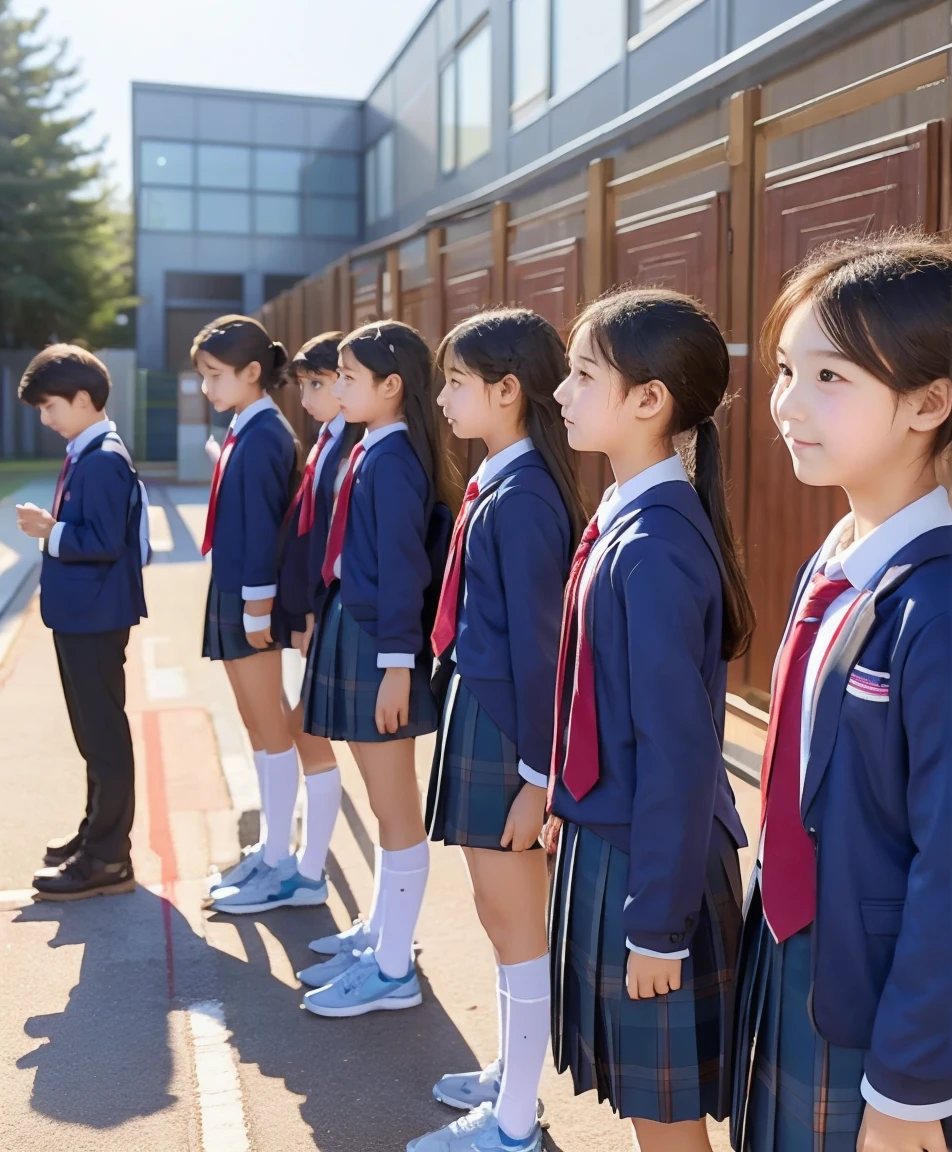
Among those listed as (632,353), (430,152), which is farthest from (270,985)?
(430,152)

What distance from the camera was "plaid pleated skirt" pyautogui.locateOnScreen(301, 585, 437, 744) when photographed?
11.0ft

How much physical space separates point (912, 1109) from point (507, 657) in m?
1.33

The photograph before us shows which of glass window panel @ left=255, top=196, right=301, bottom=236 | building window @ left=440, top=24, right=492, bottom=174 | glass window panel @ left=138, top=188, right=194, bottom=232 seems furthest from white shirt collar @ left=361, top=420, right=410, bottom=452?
glass window panel @ left=138, top=188, right=194, bottom=232

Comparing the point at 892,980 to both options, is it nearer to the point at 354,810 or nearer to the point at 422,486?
the point at 422,486

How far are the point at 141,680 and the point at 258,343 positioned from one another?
4162mm

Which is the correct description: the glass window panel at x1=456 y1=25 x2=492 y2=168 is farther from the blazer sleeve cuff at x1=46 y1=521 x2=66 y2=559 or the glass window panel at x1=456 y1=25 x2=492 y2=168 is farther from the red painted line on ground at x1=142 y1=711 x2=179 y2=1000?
the blazer sleeve cuff at x1=46 y1=521 x2=66 y2=559

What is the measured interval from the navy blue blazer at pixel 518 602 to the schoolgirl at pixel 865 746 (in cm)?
90

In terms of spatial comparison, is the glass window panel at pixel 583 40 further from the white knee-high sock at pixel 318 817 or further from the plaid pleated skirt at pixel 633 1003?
the plaid pleated skirt at pixel 633 1003

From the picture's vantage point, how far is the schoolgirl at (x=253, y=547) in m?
4.09

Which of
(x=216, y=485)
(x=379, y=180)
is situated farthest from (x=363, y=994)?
(x=379, y=180)

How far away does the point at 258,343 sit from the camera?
422cm

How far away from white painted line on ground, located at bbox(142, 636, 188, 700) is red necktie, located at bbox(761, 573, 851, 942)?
6.16 meters

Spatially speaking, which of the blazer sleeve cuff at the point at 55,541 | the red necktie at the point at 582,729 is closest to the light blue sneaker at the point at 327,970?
the blazer sleeve cuff at the point at 55,541

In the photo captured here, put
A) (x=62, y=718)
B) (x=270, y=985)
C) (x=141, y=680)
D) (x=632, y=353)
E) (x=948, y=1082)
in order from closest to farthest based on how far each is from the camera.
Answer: (x=948, y=1082), (x=632, y=353), (x=270, y=985), (x=62, y=718), (x=141, y=680)
